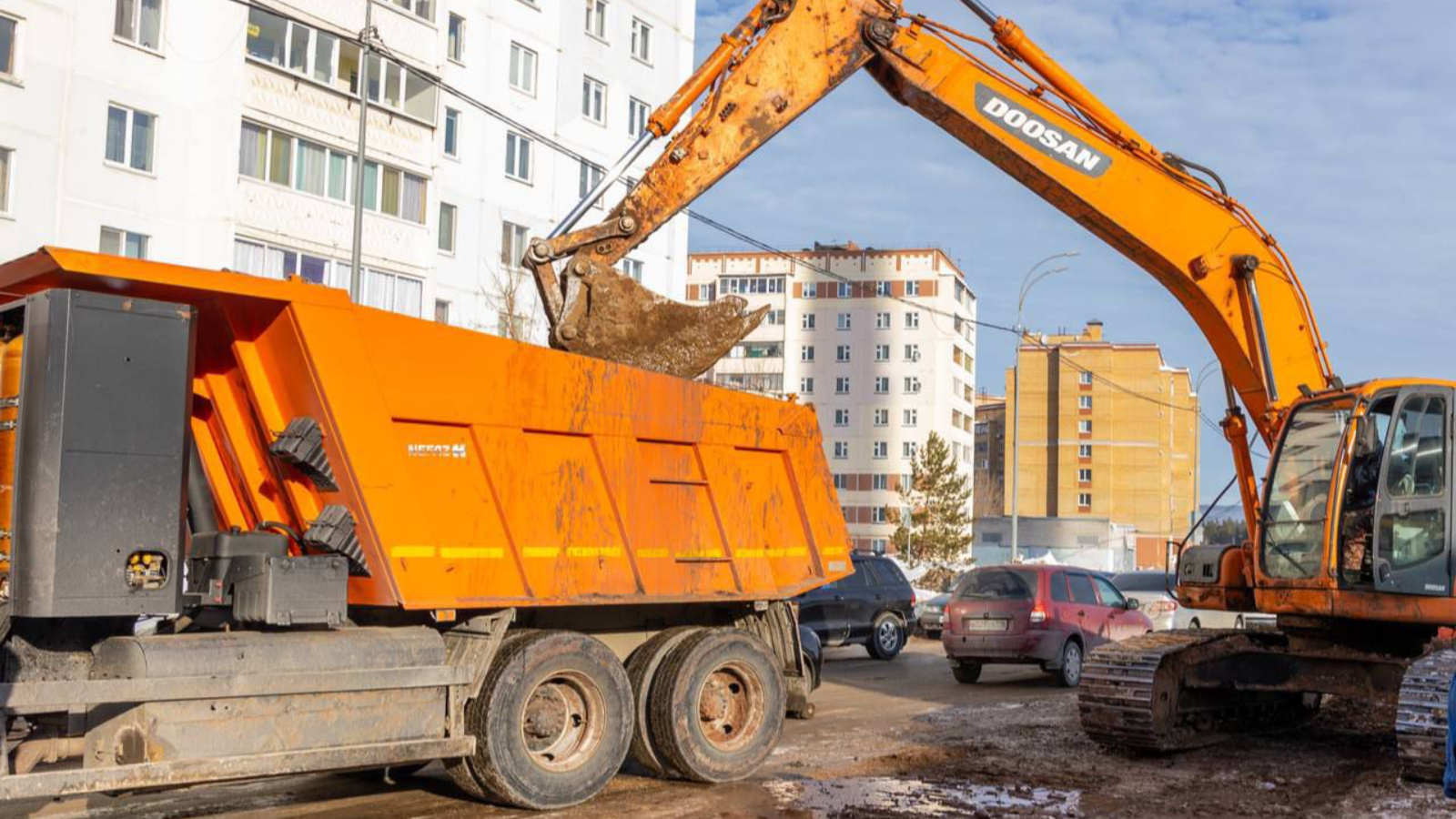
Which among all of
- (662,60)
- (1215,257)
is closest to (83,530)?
(1215,257)

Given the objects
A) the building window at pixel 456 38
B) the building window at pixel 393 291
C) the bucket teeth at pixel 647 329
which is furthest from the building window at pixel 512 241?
the bucket teeth at pixel 647 329

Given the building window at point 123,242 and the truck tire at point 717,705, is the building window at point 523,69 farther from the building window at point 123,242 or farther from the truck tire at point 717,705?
the truck tire at point 717,705

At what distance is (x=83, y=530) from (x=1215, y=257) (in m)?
9.40

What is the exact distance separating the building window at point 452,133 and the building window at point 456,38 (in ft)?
5.33

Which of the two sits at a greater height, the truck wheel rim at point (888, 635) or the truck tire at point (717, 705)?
the truck tire at point (717, 705)

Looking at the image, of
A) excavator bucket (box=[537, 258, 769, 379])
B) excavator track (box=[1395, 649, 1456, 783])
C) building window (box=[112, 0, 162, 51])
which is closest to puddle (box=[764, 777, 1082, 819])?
excavator track (box=[1395, 649, 1456, 783])

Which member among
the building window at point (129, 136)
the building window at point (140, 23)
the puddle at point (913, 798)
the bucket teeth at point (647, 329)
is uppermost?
the building window at point (140, 23)

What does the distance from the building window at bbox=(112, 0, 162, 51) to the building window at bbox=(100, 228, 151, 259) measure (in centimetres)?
389

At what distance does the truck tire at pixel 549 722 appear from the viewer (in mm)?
8547

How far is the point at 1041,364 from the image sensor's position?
363 feet

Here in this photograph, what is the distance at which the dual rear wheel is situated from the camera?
860cm

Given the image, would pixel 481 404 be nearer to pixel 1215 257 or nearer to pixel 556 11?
pixel 1215 257

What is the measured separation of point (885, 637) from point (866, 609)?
695 mm

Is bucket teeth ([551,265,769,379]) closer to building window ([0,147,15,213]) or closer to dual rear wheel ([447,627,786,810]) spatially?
dual rear wheel ([447,627,786,810])
